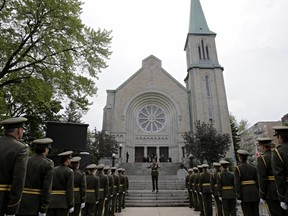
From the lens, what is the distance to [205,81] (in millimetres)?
30328

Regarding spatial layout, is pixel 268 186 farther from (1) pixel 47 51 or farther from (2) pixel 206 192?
(1) pixel 47 51

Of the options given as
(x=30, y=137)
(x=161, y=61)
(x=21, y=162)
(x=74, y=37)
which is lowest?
(x=21, y=162)

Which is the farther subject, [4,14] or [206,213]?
[4,14]

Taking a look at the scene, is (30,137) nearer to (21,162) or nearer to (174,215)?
(174,215)

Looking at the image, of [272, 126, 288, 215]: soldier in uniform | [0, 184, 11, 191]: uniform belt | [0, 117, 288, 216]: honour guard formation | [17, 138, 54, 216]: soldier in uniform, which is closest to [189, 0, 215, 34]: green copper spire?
[0, 117, 288, 216]: honour guard formation

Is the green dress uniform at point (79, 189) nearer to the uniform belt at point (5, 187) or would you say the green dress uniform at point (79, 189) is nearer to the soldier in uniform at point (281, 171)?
the uniform belt at point (5, 187)

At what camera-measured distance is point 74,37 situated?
1065 cm

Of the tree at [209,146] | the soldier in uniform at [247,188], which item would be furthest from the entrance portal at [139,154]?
the soldier in uniform at [247,188]

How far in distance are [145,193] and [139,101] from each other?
19.5 m

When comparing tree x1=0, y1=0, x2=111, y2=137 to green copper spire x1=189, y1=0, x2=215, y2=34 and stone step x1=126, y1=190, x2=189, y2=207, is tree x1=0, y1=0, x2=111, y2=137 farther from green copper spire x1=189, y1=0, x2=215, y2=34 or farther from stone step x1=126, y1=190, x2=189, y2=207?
green copper spire x1=189, y1=0, x2=215, y2=34

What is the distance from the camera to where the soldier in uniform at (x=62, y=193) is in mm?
4180

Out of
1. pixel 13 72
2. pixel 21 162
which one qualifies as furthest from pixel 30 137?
pixel 21 162

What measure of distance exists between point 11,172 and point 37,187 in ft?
2.62

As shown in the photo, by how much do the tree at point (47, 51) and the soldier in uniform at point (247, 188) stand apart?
8.29 metres
